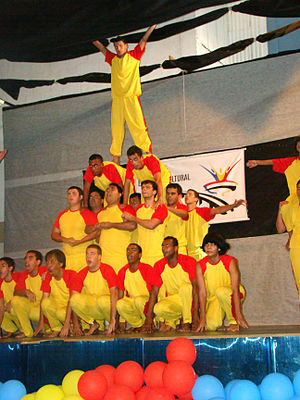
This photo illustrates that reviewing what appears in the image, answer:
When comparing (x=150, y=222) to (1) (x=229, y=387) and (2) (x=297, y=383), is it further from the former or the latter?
(2) (x=297, y=383)

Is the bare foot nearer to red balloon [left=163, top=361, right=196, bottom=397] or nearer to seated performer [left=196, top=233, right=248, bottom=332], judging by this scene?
seated performer [left=196, top=233, right=248, bottom=332]

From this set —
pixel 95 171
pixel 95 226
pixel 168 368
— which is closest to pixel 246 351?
pixel 168 368

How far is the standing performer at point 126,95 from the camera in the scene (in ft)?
21.6

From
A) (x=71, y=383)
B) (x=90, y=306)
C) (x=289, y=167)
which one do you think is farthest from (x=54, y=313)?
(x=289, y=167)

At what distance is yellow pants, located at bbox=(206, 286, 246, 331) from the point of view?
4.97m

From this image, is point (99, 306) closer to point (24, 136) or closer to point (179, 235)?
point (179, 235)

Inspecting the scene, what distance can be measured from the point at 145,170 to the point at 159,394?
9.60 feet

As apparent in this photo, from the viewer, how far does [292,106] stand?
252 inches

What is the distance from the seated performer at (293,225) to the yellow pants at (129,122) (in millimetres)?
2059

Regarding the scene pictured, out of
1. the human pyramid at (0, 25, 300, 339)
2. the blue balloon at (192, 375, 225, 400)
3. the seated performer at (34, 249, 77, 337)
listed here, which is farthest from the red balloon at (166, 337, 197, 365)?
the seated performer at (34, 249, 77, 337)

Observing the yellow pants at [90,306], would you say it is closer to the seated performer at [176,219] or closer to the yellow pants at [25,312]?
the yellow pants at [25,312]

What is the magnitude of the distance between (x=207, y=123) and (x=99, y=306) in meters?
2.75

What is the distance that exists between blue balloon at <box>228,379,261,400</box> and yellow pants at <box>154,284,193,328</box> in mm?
1783

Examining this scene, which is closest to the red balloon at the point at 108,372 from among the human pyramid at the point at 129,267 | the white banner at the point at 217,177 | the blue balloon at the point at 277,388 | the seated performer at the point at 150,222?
the blue balloon at the point at 277,388
